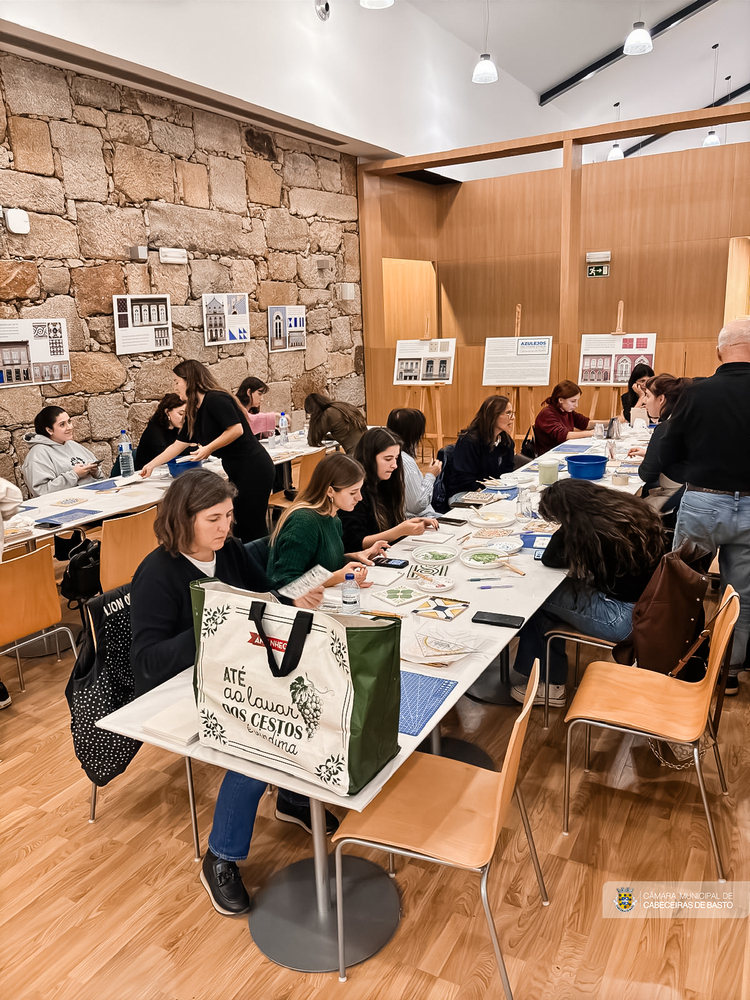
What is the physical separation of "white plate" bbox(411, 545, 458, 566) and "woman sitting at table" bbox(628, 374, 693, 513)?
1.20 m

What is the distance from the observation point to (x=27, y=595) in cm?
345

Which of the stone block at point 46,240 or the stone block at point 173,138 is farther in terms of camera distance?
the stone block at point 173,138

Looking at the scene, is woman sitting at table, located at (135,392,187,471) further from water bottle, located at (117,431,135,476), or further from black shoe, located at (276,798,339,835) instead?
black shoe, located at (276,798,339,835)

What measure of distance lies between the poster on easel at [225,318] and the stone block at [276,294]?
1.02 feet

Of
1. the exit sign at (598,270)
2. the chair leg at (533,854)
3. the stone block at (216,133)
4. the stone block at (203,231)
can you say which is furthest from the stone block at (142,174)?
the exit sign at (598,270)

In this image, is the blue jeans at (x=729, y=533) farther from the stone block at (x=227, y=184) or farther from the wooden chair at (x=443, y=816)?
the stone block at (x=227, y=184)

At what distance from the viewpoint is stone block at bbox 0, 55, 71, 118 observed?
5387mm

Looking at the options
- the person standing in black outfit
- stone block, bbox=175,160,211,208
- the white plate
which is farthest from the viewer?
stone block, bbox=175,160,211,208

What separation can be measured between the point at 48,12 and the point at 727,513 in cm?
555

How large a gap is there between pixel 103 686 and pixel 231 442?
2562 mm

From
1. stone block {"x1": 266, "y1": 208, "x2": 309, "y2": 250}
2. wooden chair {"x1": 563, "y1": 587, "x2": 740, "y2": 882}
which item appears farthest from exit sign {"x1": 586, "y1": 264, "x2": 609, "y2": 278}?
wooden chair {"x1": 563, "y1": 587, "x2": 740, "y2": 882}

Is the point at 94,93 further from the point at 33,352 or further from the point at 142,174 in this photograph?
the point at 33,352

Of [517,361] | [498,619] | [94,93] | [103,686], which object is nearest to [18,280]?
[94,93]

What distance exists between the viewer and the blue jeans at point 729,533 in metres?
3.43
